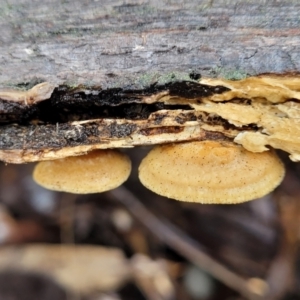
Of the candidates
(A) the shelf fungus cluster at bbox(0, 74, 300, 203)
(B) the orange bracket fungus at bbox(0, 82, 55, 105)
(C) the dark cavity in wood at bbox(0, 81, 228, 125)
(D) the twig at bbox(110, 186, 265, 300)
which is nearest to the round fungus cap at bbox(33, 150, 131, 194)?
(A) the shelf fungus cluster at bbox(0, 74, 300, 203)

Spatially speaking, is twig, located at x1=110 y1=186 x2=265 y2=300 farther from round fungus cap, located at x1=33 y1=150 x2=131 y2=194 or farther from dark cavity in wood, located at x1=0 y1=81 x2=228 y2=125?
dark cavity in wood, located at x1=0 y1=81 x2=228 y2=125

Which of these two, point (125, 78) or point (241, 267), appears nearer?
point (125, 78)

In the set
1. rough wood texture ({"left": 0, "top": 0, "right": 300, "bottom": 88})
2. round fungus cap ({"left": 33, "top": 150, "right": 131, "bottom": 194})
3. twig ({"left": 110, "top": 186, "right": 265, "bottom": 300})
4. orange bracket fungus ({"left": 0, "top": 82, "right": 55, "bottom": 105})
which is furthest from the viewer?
twig ({"left": 110, "top": 186, "right": 265, "bottom": 300})

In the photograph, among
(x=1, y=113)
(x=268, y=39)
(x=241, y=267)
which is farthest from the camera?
(x=241, y=267)

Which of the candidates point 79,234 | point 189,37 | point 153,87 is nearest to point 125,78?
point 153,87

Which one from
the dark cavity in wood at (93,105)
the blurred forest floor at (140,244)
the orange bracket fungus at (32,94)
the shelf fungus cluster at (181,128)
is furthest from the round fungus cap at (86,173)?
the blurred forest floor at (140,244)

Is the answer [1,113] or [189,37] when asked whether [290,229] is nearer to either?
[189,37]

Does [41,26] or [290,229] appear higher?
[41,26]
